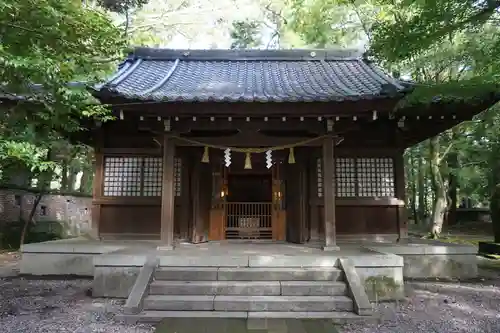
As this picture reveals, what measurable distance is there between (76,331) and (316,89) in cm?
690

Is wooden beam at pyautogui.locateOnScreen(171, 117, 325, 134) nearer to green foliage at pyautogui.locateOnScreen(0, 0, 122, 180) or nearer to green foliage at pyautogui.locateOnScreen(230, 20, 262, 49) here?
green foliage at pyautogui.locateOnScreen(0, 0, 122, 180)

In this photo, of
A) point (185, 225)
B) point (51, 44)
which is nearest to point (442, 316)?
point (185, 225)

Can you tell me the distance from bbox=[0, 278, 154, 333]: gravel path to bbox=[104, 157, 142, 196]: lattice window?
2.62 meters

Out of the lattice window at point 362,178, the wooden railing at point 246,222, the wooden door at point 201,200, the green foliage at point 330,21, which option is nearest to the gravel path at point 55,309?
the wooden door at point 201,200

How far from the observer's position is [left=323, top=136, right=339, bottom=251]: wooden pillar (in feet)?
25.6

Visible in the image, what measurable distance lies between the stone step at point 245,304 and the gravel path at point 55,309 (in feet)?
1.88

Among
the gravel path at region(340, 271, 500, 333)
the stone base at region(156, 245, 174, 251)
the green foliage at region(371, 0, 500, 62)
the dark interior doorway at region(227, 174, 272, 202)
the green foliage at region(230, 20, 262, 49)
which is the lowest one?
the gravel path at region(340, 271, 500, 333)

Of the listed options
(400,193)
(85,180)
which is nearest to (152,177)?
(400,193)

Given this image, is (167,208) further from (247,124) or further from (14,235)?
(14,235)

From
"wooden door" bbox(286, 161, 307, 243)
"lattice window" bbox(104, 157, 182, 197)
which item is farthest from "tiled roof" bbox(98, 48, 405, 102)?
"wooden door" bbox(286, 161, 307, 243)

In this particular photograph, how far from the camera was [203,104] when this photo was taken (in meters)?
7.35

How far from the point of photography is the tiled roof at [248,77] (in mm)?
7281

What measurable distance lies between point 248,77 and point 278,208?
3887 mm

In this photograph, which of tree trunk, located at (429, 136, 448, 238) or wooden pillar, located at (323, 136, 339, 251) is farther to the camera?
tree trunk, located at (429, 136, 448, 238)
